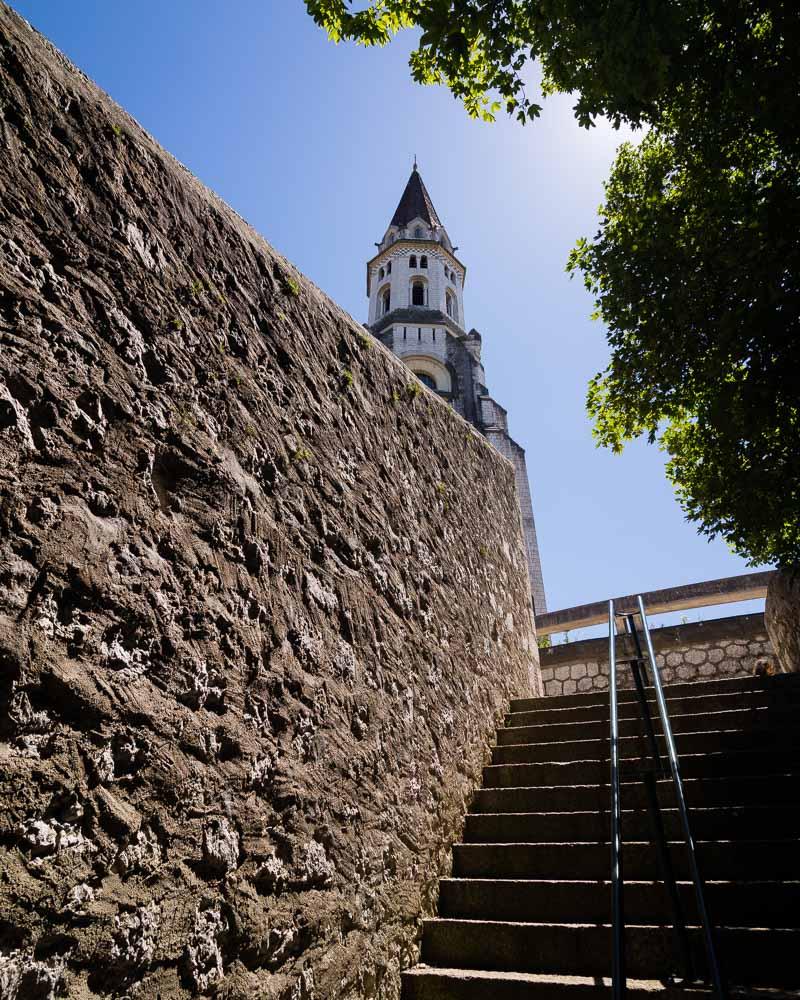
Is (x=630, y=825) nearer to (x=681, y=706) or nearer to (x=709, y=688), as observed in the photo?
(x=681, y=706)

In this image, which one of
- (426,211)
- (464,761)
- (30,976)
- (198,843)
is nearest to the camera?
(30,976)

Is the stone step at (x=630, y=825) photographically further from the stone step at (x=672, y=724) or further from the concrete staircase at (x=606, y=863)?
the stone step at (x=672, y=724)

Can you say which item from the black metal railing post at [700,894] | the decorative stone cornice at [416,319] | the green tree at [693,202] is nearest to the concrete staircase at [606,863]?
the black metal railing post at [700,894]

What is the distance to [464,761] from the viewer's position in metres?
3.66

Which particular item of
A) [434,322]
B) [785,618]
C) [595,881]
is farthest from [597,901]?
[434,322]

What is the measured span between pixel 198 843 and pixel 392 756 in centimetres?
127

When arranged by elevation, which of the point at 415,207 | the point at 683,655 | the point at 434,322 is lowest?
the point at 683,655

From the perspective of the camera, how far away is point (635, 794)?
335 cm

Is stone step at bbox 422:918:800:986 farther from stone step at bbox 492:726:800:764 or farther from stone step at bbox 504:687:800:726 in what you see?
stone step at bbox 504:687:800:726

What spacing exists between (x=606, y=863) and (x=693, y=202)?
4.86m

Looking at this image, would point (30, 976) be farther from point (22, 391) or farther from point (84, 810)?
point (22, 391)

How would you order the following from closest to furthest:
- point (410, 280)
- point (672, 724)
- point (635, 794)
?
point (635, 794)
point (672, 724)
point (410, 280)

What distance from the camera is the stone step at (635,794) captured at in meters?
3.10

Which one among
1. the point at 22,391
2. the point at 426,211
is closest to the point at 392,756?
the point at 22,391
